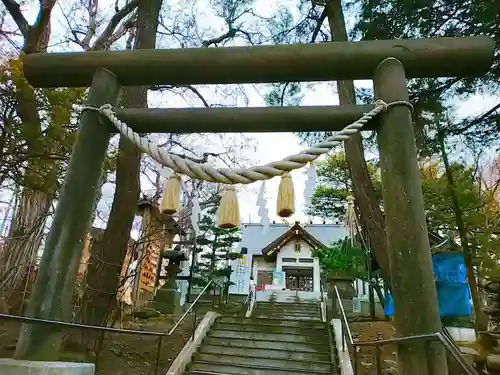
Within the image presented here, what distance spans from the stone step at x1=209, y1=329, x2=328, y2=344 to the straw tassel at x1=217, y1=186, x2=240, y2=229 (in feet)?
15.0

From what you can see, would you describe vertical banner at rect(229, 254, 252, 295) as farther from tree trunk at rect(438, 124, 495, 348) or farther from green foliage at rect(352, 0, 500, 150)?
green foliage at rect(352, 0, 500, 150)

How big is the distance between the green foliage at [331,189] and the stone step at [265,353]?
895 cm

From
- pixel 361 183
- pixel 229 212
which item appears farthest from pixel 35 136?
pixel 361 183

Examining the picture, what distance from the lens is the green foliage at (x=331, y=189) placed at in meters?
14.6

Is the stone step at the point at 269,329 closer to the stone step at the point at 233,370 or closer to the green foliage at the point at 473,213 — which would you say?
the stone step at the point at 233,370

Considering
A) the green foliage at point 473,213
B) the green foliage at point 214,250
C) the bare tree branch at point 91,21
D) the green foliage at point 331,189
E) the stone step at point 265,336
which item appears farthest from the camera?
the green foliage at point 331,189

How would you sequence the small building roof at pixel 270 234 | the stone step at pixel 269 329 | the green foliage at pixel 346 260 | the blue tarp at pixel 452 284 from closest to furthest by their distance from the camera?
the stone step at pixel 269 329 → the blue tarp at pixel 452 284 → the green foliage at pixel 346 260 → the small building roof at pixel 270 234

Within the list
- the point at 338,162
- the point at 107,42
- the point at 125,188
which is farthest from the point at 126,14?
the point at 338,162

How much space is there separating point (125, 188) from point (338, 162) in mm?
10302

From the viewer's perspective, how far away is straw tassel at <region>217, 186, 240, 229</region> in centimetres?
259

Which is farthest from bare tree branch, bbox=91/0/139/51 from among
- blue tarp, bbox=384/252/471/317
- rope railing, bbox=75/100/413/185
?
blue tarp, bbox=384/252/471/317

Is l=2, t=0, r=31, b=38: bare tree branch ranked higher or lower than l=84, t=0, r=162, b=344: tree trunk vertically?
higher

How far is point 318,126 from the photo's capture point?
2.60m

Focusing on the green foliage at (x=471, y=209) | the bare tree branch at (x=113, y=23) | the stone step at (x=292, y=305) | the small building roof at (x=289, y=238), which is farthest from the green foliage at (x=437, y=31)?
the small building roof at (x=289, y=238)
